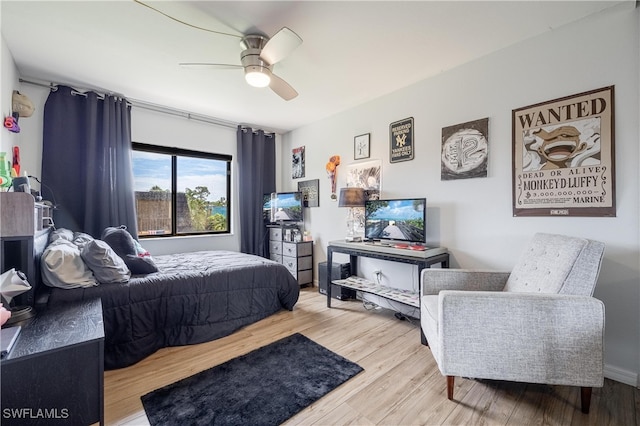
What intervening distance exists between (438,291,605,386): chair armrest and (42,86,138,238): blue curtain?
11.2ft

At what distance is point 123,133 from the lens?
3105 mm

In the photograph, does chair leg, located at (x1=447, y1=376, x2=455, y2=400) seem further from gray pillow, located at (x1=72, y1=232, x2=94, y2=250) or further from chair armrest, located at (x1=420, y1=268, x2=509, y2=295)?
gray pillow, located at (x1=72, y1=232, x2=94, y2=250)

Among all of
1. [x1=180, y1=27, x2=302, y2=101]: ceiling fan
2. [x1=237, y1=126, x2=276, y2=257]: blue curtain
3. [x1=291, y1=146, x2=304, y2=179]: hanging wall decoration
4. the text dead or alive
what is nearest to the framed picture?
the text dead or alive

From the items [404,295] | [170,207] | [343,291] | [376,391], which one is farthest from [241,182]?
[376,391]

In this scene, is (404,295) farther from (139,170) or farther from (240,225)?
(139,170)

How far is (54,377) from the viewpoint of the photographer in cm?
117

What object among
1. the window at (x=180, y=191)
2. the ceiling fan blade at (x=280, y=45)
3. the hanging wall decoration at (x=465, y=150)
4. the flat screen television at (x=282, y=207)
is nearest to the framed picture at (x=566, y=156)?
the hanging wall decoration at (x=465, y=150)

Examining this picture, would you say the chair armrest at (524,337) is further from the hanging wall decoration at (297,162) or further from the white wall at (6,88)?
the white wall at (6,88)

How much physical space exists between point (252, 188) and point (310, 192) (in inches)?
36.6

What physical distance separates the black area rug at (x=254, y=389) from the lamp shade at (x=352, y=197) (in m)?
1.55

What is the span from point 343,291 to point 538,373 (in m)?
2.10

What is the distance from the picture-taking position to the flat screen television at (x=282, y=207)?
3.97 meters

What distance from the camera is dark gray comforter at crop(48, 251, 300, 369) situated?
6.40 ft

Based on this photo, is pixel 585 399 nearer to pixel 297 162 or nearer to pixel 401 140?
pixel 401 140
